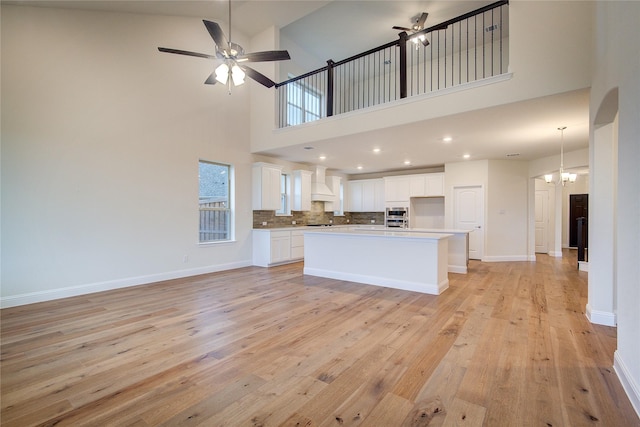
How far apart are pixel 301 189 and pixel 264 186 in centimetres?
126

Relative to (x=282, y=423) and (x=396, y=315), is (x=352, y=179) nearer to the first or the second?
(x=396, y=315)

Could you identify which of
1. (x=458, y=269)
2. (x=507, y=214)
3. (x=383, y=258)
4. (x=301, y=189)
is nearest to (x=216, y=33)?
(x=383, y=258)

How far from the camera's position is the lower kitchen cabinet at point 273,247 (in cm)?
650

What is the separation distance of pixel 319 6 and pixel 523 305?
6.28 metres

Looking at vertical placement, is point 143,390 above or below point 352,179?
below

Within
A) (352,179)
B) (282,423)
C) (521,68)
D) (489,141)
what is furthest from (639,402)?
(352,179)

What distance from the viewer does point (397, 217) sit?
29.1 ft

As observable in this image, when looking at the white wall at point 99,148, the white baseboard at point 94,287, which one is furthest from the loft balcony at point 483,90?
the white baseboard at point 94,287

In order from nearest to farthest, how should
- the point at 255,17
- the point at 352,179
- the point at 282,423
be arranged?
1. the point at 282,423
2. the point at 255,17
3. the point at 352,179

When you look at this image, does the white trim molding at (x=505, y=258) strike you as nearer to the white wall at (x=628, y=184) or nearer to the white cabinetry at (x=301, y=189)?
the white cabinetry at (x=301, y=189)

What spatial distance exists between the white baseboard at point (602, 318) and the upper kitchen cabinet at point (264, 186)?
568 cm

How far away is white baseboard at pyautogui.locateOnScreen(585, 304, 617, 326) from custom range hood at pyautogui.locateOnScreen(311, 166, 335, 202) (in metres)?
6.20

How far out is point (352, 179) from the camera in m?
10.4

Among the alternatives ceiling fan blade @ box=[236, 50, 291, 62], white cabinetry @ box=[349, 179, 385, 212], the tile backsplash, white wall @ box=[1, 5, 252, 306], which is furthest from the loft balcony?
white cabinetry @ box=[349, 179, 385, 212]
